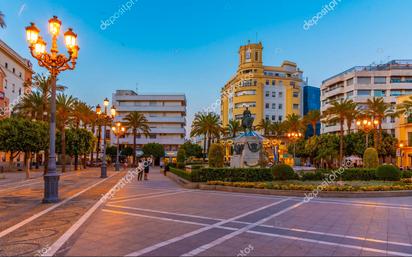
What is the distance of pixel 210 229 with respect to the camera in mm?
8914

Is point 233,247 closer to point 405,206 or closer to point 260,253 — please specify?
point 260,253

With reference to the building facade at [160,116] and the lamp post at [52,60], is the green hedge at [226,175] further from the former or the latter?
the building facade at [160,116]

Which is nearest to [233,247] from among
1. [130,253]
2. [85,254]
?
[130,253]

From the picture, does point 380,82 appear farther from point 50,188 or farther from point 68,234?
point 68,234

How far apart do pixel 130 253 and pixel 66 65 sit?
1029cm

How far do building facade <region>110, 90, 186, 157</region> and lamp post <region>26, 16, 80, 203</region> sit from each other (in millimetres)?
69500

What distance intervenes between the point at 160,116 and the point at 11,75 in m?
36.6

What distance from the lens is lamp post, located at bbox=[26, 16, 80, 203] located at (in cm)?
1322

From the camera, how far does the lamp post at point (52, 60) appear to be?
43.4 ft

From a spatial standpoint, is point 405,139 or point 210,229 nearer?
point 210,229

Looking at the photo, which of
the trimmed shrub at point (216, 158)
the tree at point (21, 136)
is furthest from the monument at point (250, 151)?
the tree at point (21, 136)

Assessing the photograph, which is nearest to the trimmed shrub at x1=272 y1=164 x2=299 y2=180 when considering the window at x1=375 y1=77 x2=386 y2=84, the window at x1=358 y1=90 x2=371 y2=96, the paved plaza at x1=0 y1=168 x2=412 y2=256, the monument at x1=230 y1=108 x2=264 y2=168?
the monument at x1=230 y1=108 x2=264 y2=168

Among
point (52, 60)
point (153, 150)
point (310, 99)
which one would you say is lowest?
point (153, 150)

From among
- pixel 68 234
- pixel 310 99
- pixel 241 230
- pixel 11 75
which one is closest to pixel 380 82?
pixel 310 99
